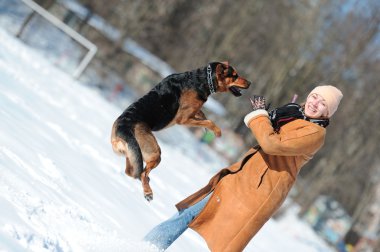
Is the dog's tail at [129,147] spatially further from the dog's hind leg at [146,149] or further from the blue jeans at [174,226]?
the blue jeans at [174,226]

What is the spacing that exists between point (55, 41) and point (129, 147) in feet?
35.1

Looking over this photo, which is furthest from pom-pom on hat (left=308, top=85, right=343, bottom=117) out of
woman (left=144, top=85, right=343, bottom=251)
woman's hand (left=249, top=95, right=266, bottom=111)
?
woman's hand (left=249, top=95, right=266, bottom=111)

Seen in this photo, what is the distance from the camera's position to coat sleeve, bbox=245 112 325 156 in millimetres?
3547

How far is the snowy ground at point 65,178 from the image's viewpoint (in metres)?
3.52

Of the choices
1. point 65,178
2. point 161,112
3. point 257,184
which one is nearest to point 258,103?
point 257,184

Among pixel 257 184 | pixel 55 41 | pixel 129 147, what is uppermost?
pixel 257 184

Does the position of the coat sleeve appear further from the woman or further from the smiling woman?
the smiling woman

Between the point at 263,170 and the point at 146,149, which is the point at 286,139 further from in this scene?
the point at 146,149

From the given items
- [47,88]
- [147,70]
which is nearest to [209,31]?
[147,70]

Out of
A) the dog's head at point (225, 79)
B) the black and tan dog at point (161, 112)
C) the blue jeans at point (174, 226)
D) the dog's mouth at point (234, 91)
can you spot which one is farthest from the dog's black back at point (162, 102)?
the blue jeans at point (174, 226)

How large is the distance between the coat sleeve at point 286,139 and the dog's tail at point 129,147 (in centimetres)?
105

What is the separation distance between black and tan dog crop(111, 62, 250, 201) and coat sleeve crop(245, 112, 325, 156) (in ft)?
3.48

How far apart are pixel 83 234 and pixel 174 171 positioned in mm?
7475

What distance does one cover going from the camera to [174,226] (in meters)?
4.01
